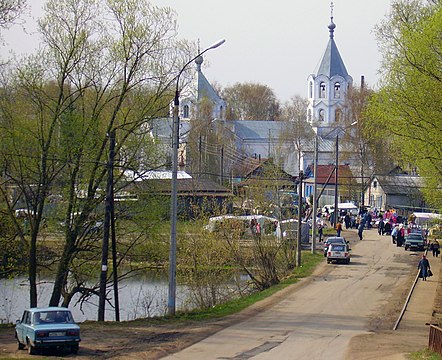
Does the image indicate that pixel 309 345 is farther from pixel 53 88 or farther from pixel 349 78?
pixel 349 78

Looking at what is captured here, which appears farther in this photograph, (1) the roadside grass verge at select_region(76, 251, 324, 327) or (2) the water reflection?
(2) the water reflection

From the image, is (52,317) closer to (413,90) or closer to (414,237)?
(413,90)

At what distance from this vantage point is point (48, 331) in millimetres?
20656

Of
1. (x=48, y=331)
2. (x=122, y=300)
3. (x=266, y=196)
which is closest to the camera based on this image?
(x=48, y=331)

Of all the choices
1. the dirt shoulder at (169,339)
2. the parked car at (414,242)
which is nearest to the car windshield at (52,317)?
the dirt shoulder at (169,339)

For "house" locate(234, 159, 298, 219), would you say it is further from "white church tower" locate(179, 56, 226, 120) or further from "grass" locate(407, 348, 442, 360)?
"grass" locate(407, 348, 442, 360)

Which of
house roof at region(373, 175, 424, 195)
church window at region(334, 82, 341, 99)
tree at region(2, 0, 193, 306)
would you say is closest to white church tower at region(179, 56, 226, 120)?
tree at region(2, 0, 193, 306)

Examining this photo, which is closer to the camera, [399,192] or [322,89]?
[399,192]

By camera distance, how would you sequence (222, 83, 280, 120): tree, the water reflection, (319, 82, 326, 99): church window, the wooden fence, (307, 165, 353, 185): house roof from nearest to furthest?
the wooden fence, the water reflection, (307, 165, 353, 185): house roof, (319, 82, 326, 99): church window, (222, 83, 280, 120): tree

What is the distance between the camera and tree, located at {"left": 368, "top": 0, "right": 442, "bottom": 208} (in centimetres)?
2797

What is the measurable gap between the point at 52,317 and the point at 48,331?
3.01 feet

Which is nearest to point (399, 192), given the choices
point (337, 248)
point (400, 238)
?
point (400, 238)

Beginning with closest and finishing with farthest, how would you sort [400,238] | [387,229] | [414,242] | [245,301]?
[245,301] < [414,242] < [400,238] < [387,229]

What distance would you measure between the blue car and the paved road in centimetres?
267
